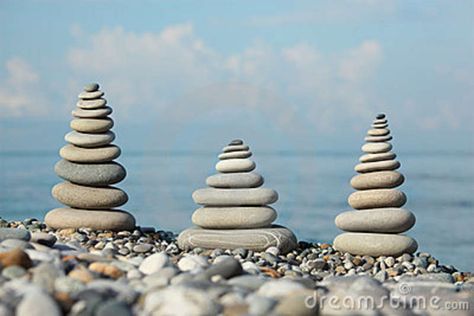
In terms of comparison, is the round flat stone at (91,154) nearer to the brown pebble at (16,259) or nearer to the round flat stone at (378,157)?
the round flat stone at (378,157)

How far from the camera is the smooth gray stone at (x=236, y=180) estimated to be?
8.76m

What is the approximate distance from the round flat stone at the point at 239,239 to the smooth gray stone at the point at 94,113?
71.4 inches

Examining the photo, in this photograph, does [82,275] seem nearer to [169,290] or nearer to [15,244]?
[169,290]

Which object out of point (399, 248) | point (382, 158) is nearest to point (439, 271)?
point (399, 248)

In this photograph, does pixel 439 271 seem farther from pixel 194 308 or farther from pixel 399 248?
pixel 194 308

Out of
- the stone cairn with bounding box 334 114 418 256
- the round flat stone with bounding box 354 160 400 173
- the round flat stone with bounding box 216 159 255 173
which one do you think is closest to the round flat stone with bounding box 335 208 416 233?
the stone cairn with bounding box 334 114 418 256

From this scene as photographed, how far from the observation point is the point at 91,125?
9.37m

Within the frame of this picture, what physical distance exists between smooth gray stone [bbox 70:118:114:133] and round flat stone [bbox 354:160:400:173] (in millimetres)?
3075

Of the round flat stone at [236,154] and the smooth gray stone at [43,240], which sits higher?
the round flat stone at [236,154]

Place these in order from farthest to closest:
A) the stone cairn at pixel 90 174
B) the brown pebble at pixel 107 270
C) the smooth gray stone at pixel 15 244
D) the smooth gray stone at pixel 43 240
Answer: the stone cairn at pixel 90 174, the smooth gray stone at pixel 43 240, the smooth gray stone at pixel 15 244, the brown pebble at pixel 107 270

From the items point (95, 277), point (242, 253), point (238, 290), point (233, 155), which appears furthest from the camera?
point (233, 155)

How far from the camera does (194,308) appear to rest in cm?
362

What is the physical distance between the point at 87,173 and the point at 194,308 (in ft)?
19.3

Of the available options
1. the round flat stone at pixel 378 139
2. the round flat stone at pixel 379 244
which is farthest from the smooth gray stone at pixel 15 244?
the round flat stone at pixel 378 139
